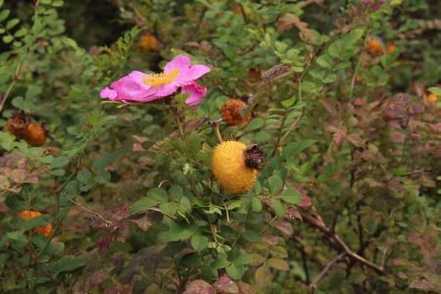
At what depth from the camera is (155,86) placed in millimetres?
1219

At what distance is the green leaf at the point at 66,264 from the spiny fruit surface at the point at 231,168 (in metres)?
0.35

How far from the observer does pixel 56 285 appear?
142 cm

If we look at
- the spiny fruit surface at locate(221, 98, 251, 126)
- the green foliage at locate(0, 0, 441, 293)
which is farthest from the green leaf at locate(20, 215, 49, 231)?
the spiny fruit surface at locate(221, 98, 251, 126)

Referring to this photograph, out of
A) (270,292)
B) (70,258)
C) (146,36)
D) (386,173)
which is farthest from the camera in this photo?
(146,36)

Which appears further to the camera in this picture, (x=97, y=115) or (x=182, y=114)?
(x=97, y=115)

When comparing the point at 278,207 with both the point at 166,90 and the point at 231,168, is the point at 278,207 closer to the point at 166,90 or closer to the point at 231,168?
the point at 231,168

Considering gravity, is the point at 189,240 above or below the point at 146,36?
above

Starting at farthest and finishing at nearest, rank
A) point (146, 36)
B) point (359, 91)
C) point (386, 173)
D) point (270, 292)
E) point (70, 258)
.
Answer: point (146, 36)
point (359, 91)
point (386, 173)
point (270, 292)
point (70, 258)

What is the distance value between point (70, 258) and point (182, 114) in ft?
1.20

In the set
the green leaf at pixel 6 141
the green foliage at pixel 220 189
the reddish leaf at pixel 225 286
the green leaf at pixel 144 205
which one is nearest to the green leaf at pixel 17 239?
the green foliage at pixel 220 189

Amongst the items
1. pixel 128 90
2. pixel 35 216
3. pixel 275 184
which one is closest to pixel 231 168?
pixel 275 184

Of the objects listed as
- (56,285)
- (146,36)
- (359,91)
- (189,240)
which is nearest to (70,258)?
(56,285)

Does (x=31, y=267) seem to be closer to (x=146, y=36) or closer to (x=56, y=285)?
(x=56, y=285)

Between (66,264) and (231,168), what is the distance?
0.41 metres
